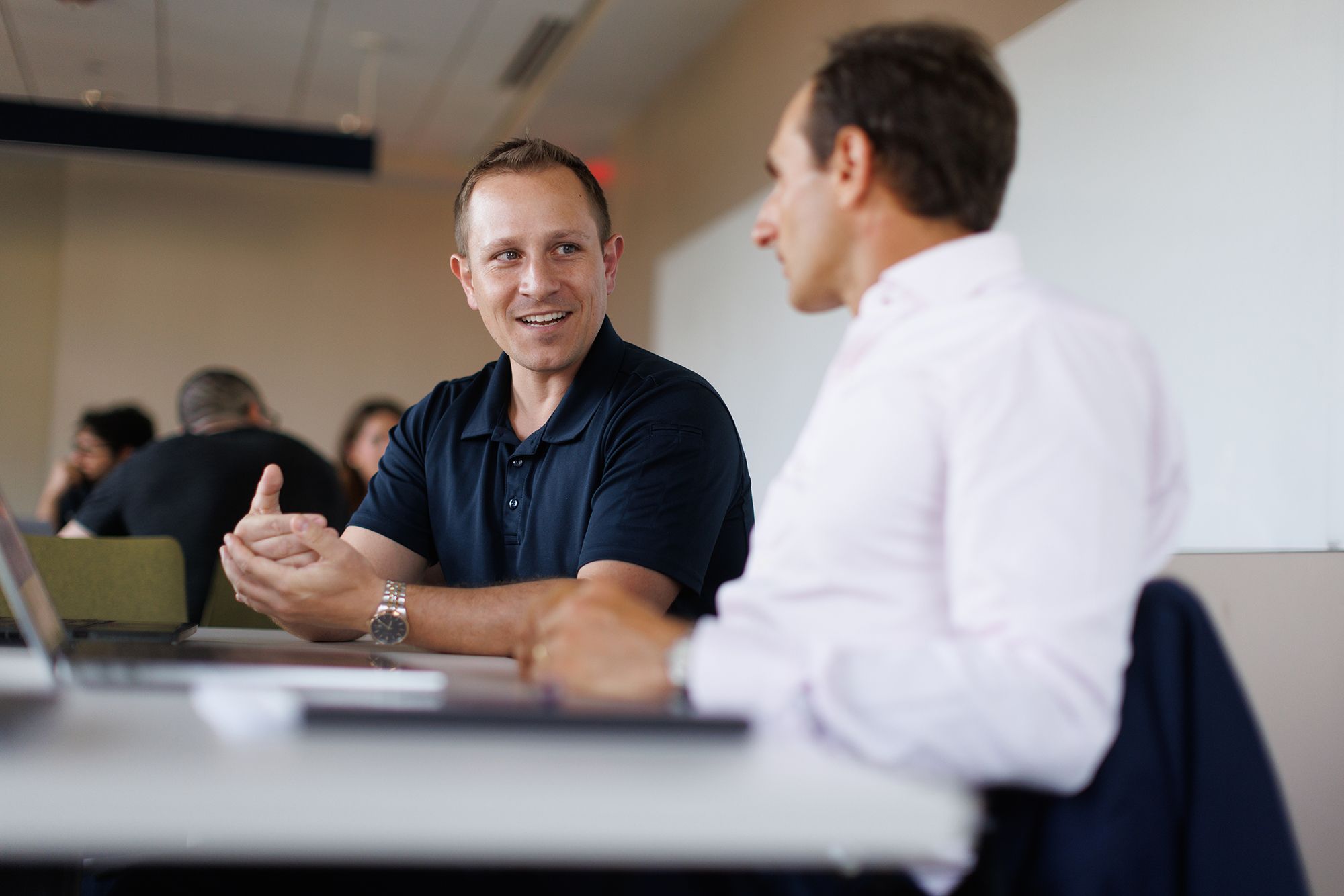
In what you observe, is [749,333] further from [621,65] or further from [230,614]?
[230,614]

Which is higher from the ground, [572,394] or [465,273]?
[465,273]

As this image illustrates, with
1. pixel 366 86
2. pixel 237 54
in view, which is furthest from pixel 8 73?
pixel 366 86

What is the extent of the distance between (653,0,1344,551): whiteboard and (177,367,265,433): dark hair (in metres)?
1.88

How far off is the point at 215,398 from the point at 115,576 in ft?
5.07

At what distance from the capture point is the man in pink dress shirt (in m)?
0.74

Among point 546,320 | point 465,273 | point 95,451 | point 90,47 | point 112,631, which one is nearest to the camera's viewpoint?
point 112,631

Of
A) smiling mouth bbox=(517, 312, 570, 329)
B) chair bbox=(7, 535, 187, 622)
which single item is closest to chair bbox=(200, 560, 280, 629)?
chair bbox=(7, 535, 187, 622)

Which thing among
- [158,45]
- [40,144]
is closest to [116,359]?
[40,144]

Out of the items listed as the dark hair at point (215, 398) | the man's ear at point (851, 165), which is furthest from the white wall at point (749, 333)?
the man's ear at point (851, 165)

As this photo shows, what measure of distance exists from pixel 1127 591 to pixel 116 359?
8355 mm

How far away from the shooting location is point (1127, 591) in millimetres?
765

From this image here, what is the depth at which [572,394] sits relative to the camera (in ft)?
5.94

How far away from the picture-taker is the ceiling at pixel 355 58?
5.54 m

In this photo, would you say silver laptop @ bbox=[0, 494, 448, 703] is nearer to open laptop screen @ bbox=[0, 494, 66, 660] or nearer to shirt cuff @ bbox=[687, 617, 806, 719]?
open laptop screen @ bbox=[0, 494, 66, 660]
